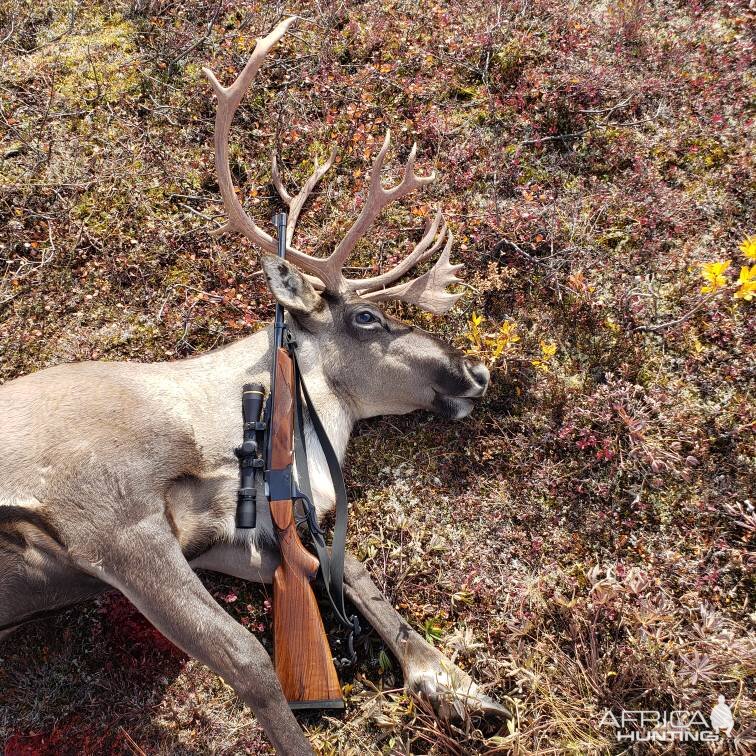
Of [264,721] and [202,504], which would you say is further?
[202,504]

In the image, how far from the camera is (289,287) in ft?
16.1

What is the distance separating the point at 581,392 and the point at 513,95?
351 centimetres

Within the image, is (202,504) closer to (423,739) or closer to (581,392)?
(423,739)

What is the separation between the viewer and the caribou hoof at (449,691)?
461cm

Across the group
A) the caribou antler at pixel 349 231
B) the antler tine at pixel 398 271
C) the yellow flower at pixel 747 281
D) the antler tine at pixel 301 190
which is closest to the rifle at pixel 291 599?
the caribou antler at pixel 349 231

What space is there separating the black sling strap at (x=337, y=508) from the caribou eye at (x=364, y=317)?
608mm

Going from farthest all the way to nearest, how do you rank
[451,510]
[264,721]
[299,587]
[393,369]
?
[451,510] → [393,369] → [299,587] → [264,721]

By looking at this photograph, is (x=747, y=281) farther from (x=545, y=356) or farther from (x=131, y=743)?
(x=131, y=743)

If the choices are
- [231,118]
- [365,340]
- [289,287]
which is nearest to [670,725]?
[365,340]

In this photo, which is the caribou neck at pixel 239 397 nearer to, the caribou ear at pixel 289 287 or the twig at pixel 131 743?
the caribou ear at pixel 289 287

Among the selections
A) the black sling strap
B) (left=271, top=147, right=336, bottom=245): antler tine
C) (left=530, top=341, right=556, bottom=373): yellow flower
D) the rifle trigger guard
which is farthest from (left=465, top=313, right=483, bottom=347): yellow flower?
the rifle trigger guard

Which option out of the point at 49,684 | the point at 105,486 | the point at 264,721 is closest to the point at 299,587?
the point at 264,721

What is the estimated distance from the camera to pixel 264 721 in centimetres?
400

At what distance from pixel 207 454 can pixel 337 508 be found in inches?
45.7
